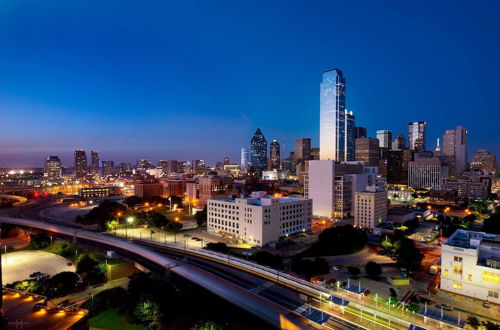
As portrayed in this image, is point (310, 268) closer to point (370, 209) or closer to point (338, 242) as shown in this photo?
point (338, 242)

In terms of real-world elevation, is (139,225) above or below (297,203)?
below

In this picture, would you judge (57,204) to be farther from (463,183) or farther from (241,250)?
(463,183)

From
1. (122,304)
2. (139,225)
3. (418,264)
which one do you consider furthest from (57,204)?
(418,264)

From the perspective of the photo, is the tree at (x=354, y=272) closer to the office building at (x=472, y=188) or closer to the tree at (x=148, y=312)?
the tree at (x=148, y=312)

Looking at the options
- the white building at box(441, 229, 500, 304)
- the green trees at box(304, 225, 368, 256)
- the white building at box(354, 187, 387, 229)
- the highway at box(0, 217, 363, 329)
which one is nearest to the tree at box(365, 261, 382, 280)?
the white building at box(441, 229, 500, 304)

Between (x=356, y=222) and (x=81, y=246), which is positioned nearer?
(x=81, y=246)

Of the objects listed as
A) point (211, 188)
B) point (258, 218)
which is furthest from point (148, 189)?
point (258, 218)
